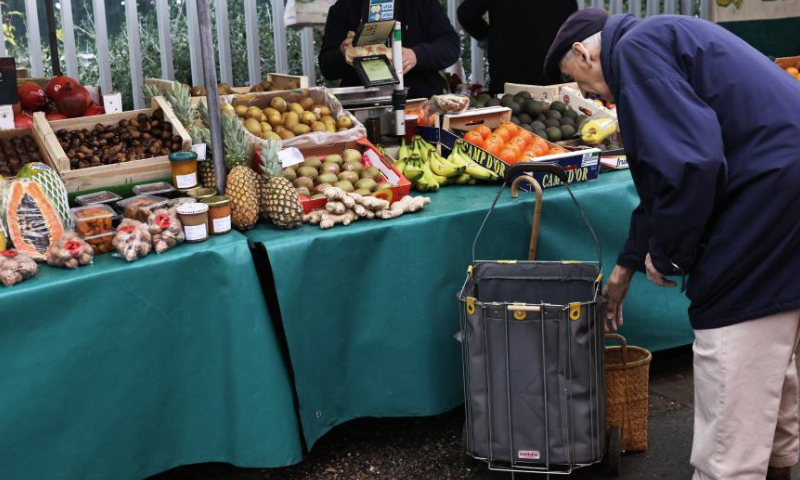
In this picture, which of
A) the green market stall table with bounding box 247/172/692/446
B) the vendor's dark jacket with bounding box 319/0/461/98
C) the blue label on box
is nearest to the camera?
the green market stall table with bounding box 247/172/692/446

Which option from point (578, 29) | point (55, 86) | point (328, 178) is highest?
point (578, 29)

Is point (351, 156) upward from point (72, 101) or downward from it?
downward

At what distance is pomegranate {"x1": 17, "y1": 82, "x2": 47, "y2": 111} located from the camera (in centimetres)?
359

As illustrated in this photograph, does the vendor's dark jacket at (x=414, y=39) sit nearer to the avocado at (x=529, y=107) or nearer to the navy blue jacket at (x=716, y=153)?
the avocado at (x=529, y=107)

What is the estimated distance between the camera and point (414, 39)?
500 centimetres

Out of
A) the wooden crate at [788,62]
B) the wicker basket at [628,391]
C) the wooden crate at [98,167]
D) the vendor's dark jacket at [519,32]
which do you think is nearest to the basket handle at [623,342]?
the wicker basket at [628,391]

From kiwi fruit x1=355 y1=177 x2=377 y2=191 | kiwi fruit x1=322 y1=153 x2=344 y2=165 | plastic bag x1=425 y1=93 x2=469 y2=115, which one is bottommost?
kiwi fruit x1=355 y1=177 x2=377 y2=191

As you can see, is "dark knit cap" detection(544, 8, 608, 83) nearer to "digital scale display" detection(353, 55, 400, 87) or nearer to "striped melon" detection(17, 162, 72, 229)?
"digital scale display" detection(353, 55, 400, 87)

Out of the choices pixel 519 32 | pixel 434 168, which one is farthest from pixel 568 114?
pixel 519 32

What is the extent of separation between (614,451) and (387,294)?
99cm

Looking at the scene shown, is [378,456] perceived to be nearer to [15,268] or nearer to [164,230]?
[164,230]

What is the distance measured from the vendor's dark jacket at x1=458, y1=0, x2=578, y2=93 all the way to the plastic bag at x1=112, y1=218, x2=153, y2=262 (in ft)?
11.0

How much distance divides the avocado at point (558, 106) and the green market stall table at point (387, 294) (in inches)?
33.2

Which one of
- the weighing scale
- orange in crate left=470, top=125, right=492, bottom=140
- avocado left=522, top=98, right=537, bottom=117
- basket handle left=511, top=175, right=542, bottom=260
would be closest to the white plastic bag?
the weighing scale
